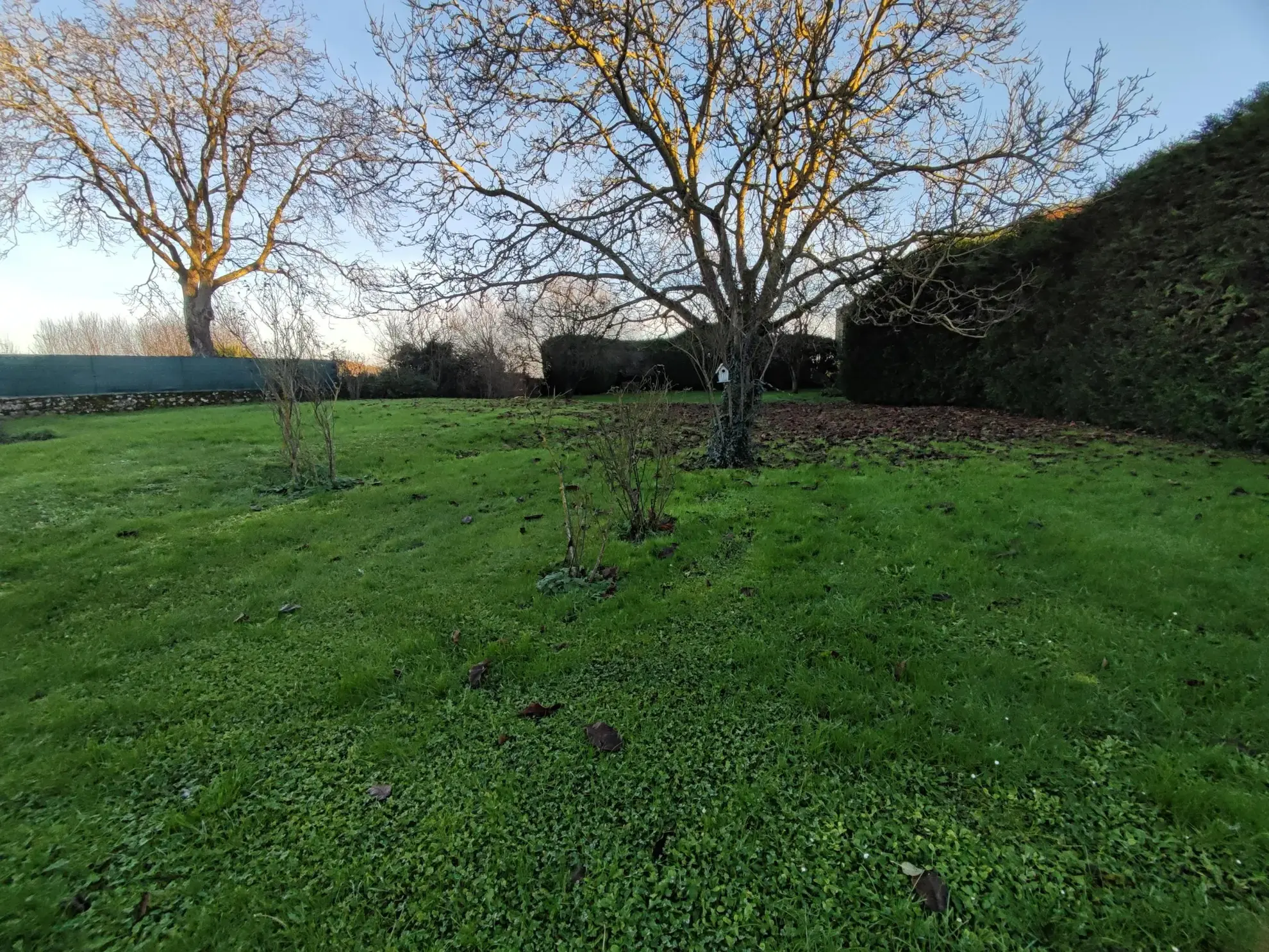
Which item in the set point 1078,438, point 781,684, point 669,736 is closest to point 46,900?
point 669,736

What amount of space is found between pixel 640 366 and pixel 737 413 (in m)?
15.4

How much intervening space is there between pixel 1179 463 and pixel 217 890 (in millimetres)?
8425

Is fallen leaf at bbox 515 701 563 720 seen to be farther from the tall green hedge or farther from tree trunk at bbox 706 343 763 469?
the tall green hedge

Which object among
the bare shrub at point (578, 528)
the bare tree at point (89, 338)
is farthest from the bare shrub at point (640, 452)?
the bare tree at point (89, 338)

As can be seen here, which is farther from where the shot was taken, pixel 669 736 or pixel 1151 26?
pixel 1151 26

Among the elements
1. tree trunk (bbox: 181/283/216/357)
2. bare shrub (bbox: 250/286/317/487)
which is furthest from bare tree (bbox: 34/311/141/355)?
bare shrub (bbox: 250/286/317/487)

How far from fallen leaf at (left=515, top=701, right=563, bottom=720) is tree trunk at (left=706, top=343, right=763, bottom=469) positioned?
4.32 m

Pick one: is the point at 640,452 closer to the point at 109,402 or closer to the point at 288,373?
the point at 288,373

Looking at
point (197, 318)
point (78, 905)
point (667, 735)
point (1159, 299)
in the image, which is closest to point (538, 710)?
point (667, 735)

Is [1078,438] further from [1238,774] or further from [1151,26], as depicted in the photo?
[1238,774]

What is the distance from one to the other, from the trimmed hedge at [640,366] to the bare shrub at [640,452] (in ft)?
48.8

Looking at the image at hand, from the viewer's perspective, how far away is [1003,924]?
60.6 inches

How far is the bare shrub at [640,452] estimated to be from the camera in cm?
421

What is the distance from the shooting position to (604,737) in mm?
2330
